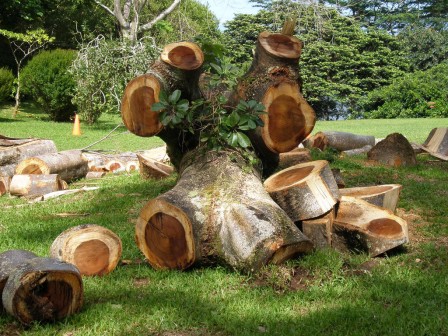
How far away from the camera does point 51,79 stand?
20.1 m

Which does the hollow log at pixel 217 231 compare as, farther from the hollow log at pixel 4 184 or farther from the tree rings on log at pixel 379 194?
the hollow log at pixel 4 184

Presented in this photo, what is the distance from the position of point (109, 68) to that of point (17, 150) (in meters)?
9.53

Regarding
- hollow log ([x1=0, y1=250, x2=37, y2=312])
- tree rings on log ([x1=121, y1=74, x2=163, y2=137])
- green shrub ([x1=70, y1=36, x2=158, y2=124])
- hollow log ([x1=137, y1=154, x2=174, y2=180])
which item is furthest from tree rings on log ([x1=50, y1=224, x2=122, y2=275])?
green shrub ([x1=70, y1=36, x2=158, y2=124])

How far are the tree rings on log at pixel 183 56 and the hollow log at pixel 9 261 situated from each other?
204 cm

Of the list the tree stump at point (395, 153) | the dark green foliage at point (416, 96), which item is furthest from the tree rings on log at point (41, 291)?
the dark green foliage at point (416, 96)

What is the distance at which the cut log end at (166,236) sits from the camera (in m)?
4.38

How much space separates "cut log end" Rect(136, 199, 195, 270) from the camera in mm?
4379

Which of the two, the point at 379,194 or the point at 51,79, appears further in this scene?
the point at 51,79

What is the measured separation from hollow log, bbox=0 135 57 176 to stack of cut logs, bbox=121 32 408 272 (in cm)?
382

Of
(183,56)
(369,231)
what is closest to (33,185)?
(183,56)

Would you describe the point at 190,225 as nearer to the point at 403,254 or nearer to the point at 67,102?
the point at 403,254

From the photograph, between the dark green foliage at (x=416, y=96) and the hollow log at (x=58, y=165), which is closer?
the hollow log at (x=58, y=165)

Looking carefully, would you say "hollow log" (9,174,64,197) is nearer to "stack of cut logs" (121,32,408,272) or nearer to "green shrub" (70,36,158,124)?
"stack of cut logs" (121,32,408,272)

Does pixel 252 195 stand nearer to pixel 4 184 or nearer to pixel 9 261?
pixel 9 261
